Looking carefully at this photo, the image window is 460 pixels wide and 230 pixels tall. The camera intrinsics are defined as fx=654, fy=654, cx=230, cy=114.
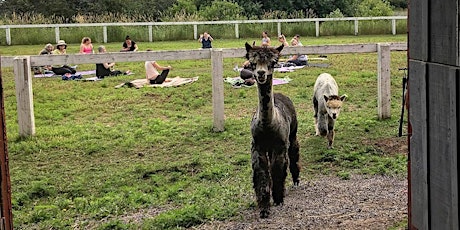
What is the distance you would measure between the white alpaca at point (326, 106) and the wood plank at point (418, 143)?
548 centimetres

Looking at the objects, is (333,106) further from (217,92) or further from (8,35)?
(8,35)

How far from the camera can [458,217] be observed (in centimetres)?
280

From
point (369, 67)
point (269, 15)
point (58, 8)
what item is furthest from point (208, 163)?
point (58, 8)

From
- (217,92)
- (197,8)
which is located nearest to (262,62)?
(217,92)

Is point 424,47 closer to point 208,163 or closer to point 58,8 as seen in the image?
point 208,163

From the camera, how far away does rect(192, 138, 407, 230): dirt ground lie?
19.0 ft

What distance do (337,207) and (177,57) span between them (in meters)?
5.16

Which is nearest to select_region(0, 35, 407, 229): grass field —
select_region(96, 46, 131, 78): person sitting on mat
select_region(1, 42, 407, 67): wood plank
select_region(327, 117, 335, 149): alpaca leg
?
select_region(327, 117, 335, 149): alpaca leg

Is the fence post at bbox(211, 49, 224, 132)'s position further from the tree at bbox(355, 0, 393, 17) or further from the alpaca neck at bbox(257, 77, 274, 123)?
the tree at bbox(355, 0, 393, 17)

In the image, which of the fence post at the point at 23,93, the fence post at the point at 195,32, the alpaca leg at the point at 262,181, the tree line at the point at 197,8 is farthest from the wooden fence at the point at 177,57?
the tree line at the point at 197,8

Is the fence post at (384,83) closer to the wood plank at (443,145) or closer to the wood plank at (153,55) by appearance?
the wood plank at (153,55)

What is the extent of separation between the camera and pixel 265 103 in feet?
20.8

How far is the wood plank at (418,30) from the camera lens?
3121 mm

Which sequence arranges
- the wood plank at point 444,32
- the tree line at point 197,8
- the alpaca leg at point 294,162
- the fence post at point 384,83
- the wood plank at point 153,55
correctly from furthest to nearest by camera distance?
the tree line at point 197,8, the fence post at point 384,83, the wood plank at point 153,55, the alpaca leg at point 294,162, the wood plank at point 444,32
